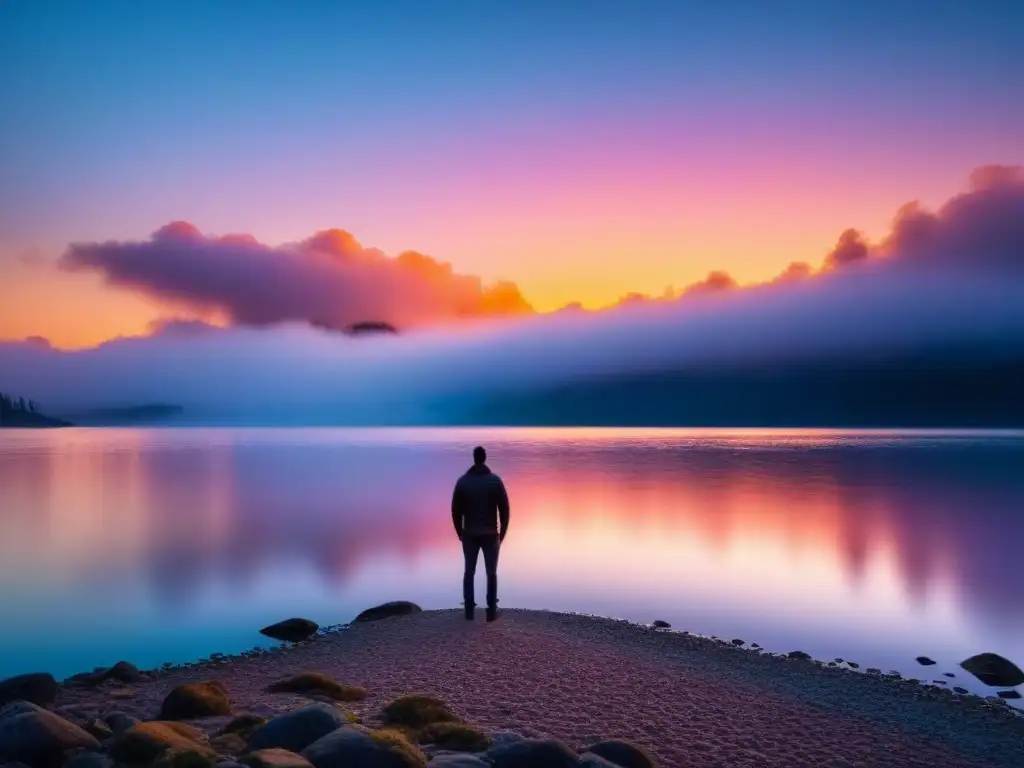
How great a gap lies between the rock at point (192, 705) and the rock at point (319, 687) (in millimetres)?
1430

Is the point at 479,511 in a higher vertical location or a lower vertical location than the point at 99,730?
higher

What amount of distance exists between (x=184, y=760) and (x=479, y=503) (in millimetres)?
8980

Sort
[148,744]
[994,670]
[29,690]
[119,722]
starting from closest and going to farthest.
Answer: [148,744] → [119,722] → [29,690] → [994,670]

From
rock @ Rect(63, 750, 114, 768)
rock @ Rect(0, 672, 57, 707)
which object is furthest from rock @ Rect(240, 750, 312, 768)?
rock @ Rect(0, 672, 57, 707)

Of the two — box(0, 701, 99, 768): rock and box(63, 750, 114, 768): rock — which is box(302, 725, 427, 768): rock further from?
box(0, 701, 99, 768): rock

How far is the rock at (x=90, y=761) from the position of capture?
27.5 feet

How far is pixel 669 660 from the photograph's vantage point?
15359 millimetres

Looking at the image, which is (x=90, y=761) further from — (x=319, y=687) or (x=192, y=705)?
(x=319, y=687)

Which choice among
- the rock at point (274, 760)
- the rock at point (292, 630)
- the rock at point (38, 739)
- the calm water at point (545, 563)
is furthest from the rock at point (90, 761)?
the rock at point (292, 630)

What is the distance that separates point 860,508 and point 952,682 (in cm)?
3880

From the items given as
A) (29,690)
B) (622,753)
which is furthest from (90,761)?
(622,753)

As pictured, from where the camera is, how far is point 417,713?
10.5 meters

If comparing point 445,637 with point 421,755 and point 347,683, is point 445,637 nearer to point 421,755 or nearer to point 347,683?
point 347,683

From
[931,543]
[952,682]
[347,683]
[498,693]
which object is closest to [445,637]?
[347,683]
